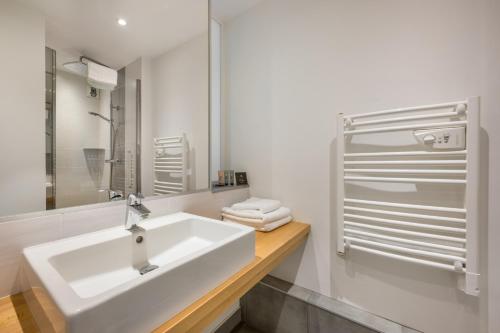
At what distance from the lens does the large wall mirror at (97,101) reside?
77 centimetres

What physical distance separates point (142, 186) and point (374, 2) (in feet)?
5.17

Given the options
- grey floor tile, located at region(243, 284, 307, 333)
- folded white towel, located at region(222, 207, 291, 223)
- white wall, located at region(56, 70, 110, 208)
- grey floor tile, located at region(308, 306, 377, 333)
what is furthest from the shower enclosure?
grey floor tile, located at region(308, 306, 377, 333)

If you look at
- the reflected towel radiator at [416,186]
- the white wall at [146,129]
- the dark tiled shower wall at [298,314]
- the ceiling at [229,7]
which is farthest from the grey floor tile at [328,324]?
the ceiling at [229,7]

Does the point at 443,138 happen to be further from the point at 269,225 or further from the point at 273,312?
the point at 273,312

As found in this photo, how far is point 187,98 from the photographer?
4.51 ft

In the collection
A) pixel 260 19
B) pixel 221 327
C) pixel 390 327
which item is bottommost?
pixel 221 327

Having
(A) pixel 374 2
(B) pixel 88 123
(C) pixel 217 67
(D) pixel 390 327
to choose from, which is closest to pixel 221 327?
(D) pixel 390 327

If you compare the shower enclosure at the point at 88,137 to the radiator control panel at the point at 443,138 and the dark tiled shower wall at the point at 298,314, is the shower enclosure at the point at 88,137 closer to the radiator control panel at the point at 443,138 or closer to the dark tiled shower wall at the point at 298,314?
the dark tiled shower wall at the point at 298,314

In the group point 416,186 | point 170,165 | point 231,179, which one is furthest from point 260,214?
point 416,186

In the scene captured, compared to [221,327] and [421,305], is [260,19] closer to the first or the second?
[421,305]

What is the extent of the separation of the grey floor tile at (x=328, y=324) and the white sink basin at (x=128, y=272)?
78 cm

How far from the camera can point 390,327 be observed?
1.15 metres

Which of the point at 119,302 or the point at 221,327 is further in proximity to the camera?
the point at 221,327

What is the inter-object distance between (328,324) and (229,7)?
7.44 feet
